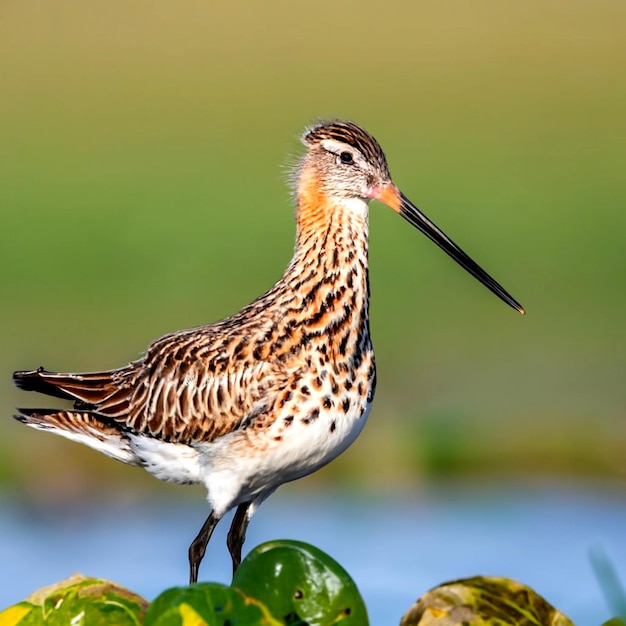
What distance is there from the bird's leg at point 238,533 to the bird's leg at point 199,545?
0.15 metres

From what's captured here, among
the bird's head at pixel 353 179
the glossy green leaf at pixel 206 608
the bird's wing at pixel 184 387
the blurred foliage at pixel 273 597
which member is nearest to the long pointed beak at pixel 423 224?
the bird's head at pixel 353 179

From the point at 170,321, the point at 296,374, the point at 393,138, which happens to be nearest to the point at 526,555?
the point at 296,374

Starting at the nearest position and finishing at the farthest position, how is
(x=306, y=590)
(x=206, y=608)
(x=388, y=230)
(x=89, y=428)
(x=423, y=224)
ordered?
(x=206, y=608) → (x=306, y=590) → (x=423, y=224) → (x=89, y=428) → (x=388, y=230)

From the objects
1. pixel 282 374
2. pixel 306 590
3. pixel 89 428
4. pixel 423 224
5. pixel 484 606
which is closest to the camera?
pixel 306 590

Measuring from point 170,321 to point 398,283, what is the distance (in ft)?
5.25

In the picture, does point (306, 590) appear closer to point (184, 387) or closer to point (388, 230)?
point (184, 387)

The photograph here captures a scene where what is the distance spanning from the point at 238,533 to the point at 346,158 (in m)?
1.47

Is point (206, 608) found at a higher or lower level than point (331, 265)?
lower

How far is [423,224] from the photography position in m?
5.94

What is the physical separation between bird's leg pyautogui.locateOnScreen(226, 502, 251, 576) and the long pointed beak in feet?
4.01

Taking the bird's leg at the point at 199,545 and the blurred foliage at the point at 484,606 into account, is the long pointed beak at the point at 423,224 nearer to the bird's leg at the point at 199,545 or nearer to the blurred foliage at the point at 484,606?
the bird's leg at the point at 199,545

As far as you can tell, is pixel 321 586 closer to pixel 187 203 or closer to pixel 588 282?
pixel 588 282

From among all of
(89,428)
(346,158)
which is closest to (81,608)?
(346,158)

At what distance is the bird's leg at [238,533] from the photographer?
19.6 feet
